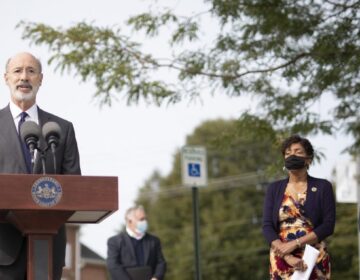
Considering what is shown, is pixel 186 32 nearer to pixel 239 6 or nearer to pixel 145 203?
pixel 239 6

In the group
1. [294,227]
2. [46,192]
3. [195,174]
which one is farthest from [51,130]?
[195,174]

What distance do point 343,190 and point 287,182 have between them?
30.7ft

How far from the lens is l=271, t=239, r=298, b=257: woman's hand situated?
1074 cm

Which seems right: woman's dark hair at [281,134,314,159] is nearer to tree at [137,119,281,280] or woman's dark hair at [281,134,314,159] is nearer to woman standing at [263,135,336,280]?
woman standing at [263,135,336,280]

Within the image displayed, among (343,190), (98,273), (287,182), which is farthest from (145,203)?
(287,182)

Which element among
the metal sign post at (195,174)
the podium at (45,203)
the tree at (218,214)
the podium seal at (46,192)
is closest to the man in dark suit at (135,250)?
the metal sign post at (195,174)

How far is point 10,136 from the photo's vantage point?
8.34m

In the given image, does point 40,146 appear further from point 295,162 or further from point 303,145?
point 303,145

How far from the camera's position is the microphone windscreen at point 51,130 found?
812cm

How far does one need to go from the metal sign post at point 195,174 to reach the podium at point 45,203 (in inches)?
392

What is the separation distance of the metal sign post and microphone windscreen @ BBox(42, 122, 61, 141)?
9.62 meters

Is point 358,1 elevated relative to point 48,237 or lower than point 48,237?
elevated

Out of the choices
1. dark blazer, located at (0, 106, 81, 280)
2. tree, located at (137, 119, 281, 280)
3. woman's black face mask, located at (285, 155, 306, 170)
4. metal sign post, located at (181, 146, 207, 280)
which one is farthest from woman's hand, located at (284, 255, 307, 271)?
tree, located at (137, 119, 281, 280)

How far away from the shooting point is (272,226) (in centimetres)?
1091
